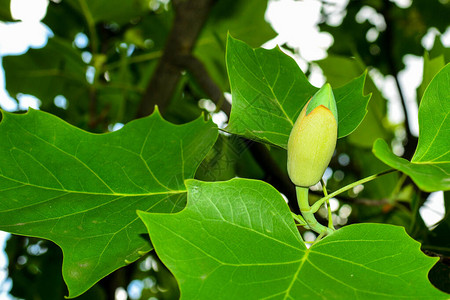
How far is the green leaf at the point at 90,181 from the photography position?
53cm

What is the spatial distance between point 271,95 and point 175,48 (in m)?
0.64

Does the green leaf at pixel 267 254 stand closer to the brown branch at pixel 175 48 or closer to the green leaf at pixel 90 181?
the green leaf at pixel 90 181

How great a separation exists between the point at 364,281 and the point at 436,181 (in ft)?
0.42

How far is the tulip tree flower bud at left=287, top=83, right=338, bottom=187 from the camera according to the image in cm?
47

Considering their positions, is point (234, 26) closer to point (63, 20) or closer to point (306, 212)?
point (63, 20)

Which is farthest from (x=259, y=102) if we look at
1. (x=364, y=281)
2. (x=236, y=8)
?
(x=236, y=8)

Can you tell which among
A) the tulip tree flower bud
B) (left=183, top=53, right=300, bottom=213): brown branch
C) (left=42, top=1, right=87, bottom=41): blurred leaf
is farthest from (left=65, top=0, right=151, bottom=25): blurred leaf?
the tulip tree flower bud

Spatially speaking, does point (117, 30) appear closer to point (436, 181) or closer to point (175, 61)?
point (175, 61)

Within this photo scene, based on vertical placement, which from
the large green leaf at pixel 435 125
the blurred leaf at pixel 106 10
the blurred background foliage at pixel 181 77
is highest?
the large green leaf at pixel 435 125

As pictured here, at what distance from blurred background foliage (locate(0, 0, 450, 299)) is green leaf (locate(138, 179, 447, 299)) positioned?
0.44 m

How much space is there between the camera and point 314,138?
18.8 inches

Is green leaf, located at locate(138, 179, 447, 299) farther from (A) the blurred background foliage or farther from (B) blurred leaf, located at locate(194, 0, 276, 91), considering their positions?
(B) blurred leaf, located at locate(194, 0, 276, 91)

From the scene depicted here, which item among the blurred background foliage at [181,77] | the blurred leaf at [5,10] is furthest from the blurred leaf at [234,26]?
the blurred leaf at [5,10]

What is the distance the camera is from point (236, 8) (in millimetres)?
1478
